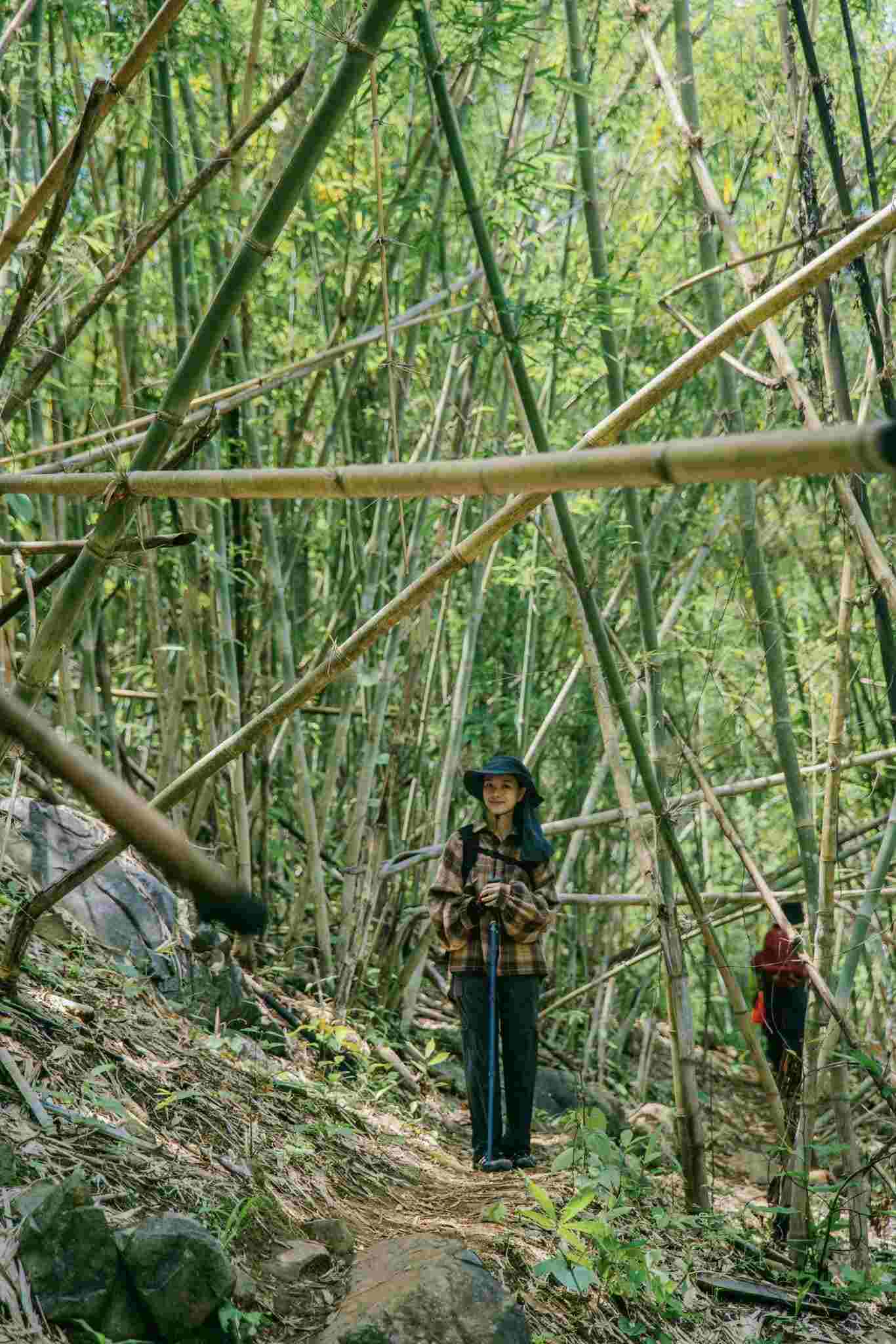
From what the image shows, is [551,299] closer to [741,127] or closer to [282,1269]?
[741,127]

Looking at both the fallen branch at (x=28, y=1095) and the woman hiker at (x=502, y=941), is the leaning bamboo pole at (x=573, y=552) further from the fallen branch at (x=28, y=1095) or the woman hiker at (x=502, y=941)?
the fallen branch at (x=28, y=1095)

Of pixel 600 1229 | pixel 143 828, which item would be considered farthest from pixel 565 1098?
pixel 143 828

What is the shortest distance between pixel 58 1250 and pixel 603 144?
5.97 metres

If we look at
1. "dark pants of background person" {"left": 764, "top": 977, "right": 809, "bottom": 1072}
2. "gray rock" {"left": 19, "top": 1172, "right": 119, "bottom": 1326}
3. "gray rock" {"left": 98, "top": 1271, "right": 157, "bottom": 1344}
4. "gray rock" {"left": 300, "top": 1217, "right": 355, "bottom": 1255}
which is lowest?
"dark pants of background person" {"left": 764, "top": 977, "right": 809, "bottom": 1072}

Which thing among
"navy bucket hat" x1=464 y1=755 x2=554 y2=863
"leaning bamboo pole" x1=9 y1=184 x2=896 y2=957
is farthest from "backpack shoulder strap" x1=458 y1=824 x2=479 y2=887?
"leaning bamboo pole" x1=9 y1=184 x2=896 y2=957

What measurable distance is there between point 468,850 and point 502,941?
30 cm

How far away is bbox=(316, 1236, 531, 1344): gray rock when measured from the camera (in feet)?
6.92

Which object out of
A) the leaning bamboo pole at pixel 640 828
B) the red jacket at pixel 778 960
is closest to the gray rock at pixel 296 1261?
the leaning bamboo pole at pixel 640 828

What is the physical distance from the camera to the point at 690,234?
6.15 meters

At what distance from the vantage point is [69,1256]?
1.89m

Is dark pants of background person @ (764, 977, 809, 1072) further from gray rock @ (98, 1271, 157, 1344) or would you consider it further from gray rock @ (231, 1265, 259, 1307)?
gray rock @ (98, 1271, 157, 1344)

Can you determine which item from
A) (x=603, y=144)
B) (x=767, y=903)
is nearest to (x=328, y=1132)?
(x=767, y=903)

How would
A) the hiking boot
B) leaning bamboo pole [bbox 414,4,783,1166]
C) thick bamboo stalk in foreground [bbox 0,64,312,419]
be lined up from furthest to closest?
the hiking boot → leaning bamboo pole [bbox 414,4,783,1166] → thick bamboo stalk in foreground [bbox 0,64,312,419]

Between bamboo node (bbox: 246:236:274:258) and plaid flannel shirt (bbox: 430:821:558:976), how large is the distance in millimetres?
2331
